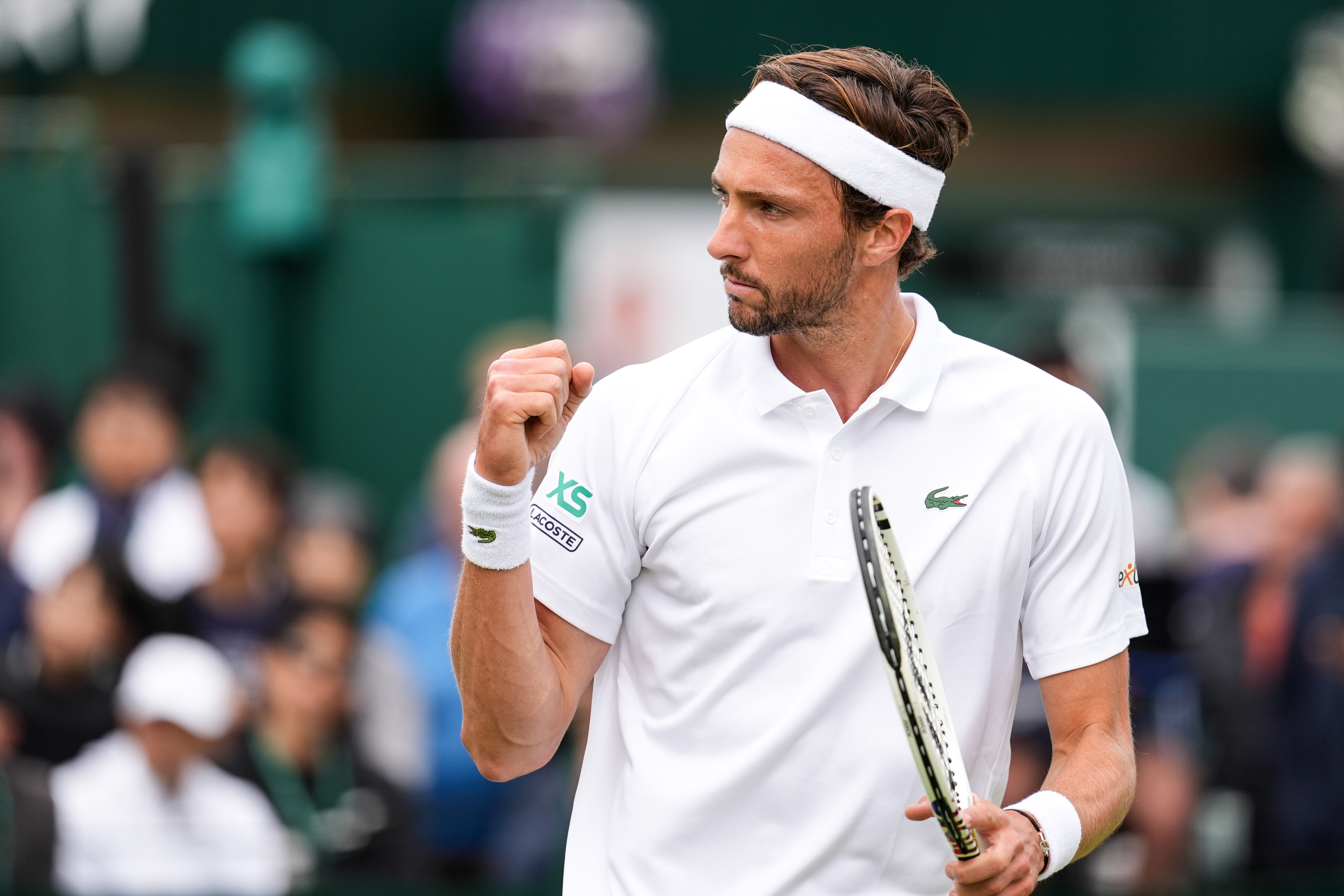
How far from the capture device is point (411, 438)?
9.08 meters

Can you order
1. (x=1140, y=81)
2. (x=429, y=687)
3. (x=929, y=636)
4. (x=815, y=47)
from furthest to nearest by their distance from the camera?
1. (x=1140, y=81)
2. (x=429, y=687)
3. (x=815, y=47)
4. (x=929, y=636)

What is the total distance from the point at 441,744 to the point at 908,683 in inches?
152

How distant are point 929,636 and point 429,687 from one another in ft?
12.0

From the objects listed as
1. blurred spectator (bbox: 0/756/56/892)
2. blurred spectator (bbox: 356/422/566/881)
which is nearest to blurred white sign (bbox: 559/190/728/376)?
blurred spectator (bbox: 356/422/566/881)

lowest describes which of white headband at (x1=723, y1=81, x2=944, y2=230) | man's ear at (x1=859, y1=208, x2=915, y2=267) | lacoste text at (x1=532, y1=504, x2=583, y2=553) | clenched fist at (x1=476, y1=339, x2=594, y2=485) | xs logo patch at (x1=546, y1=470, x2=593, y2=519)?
lacoste text at (x1=532, y1=504, x2=583, y2=553)

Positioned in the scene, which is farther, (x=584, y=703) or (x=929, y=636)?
(x=584, y=703)

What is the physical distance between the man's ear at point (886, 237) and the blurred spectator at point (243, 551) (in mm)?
3930

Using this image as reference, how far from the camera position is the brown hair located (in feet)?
9.85

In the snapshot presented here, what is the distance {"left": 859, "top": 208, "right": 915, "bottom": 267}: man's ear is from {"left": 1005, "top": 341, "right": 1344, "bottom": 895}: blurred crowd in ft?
8.36

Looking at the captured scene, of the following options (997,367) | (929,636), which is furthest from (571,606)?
(997,367)

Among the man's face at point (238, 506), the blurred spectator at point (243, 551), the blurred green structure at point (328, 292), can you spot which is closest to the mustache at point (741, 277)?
the blurred spectator at point (243, 551)

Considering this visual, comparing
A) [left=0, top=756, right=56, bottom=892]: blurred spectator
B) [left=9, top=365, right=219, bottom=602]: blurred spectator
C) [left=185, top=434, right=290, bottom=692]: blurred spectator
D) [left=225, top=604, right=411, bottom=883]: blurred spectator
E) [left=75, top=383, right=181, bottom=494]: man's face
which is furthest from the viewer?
[left=75, top=383, right=181, bottom=494]: man's face

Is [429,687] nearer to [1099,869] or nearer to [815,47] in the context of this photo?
[1099,869]

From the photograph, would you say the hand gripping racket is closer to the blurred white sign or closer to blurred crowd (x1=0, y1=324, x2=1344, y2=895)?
blurred crowd (x1=0, y1=324, x2=1344, y2=895)
